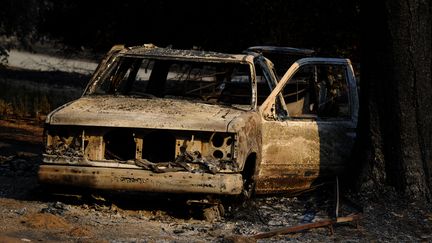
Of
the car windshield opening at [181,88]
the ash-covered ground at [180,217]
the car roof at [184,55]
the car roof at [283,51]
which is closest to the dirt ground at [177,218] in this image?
the ash-covered ground at [180,217]

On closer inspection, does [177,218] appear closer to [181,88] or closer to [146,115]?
[146,115]

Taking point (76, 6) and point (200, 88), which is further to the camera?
point (76, 6)

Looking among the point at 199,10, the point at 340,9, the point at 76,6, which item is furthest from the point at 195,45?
the point at 340,9

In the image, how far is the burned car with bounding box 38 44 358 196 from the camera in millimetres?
8664

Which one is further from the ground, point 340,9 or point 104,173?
point 340,9

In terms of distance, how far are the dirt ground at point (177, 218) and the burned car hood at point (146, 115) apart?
70 centimetres

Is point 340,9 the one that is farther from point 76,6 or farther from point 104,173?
point 104,173

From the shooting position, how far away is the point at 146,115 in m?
8.85

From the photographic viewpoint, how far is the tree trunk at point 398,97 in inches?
386

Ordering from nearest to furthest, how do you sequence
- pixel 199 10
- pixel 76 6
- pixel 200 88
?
pixel 200 88 → pixel 199 10 → pixel 76 6

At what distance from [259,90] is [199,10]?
11.3 m

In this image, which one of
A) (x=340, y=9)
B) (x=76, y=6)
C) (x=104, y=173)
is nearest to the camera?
(x=104, y=173)

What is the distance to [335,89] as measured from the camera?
36.1 ft

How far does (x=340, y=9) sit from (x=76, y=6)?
8228 millimetres
